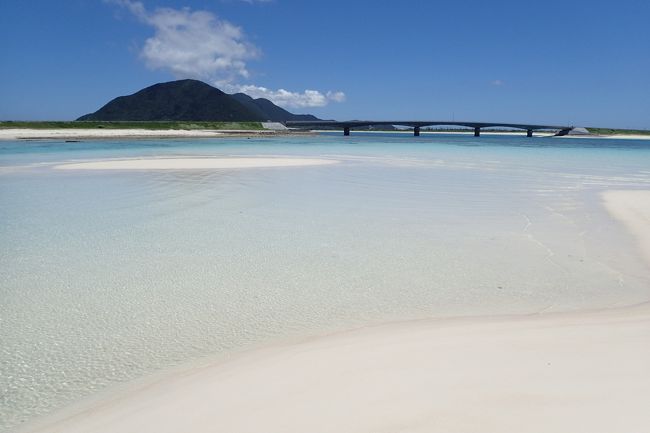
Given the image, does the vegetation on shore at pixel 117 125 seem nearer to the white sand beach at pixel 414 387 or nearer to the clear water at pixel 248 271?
the clear water at pixel 248 271

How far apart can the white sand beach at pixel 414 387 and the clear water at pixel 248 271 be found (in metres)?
0.39

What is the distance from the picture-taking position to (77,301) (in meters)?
5.50

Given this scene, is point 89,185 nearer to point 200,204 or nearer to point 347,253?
point 200,204

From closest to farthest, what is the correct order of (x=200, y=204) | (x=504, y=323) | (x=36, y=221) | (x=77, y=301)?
(x=504, y=323)
(x=77, y=301)
(x=36, y=221)
(x=200, y=204)

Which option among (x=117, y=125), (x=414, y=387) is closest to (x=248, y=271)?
(x=414, y=387)

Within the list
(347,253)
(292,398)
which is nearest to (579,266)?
(347,253)

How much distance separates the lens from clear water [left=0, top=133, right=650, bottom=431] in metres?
4.37

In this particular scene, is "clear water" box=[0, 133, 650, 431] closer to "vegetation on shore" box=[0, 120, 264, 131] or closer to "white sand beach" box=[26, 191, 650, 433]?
"white sand beach" box=[26, 191, 650, 433]

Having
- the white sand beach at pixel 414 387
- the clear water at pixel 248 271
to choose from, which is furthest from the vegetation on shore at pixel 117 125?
the white sand beach at pixel 414 387

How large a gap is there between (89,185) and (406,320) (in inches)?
577

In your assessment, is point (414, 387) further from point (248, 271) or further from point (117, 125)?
point (117, 125)

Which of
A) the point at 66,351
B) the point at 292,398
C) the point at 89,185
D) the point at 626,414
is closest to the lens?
the point at 626,414

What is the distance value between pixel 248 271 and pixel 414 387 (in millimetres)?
3695

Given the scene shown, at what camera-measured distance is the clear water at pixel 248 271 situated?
4371 mm
